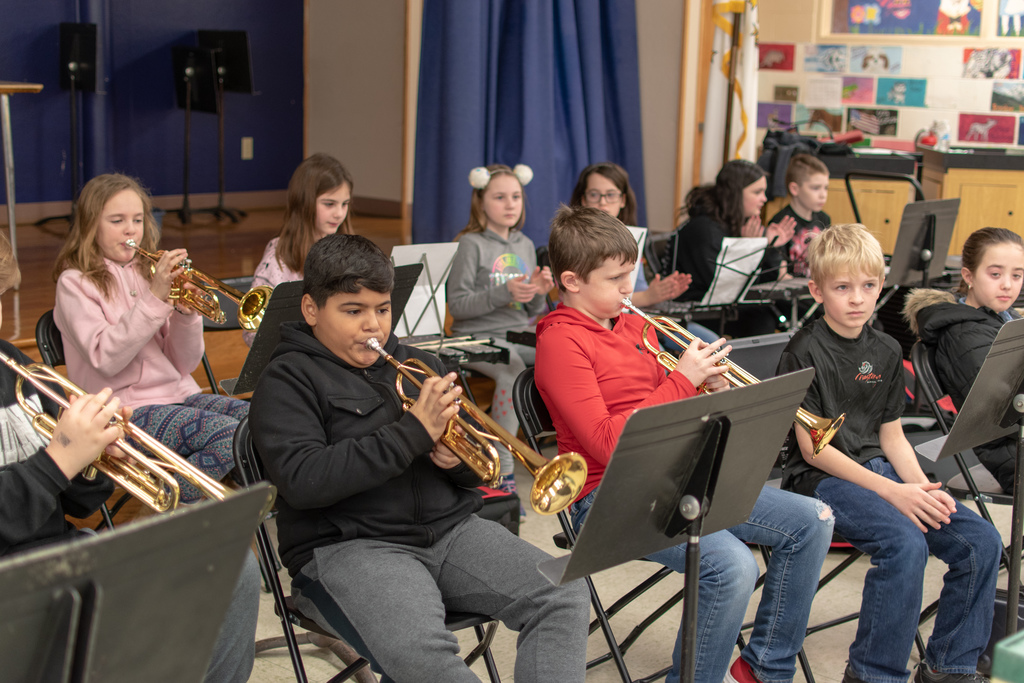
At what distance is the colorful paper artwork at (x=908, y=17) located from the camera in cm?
679

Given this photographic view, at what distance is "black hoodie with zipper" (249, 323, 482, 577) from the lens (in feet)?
5.35

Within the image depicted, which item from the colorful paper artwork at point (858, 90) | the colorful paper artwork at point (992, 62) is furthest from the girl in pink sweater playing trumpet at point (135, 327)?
the colorful paper artwork at point (992, 62)

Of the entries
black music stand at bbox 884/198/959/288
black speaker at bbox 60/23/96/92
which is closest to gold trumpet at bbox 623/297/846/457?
black music stand at bbox 884/198/959/288

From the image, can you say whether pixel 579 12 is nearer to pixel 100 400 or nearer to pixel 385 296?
pixel 385 296

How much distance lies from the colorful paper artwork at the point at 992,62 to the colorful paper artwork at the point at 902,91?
1.03 feet

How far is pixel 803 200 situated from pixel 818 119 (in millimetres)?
3488

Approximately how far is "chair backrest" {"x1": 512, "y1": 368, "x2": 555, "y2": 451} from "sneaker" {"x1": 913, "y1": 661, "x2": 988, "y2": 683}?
0.95m

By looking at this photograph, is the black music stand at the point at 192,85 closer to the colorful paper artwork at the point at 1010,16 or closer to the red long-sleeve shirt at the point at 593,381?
the red long-sleeve shirt at the point at 593,381

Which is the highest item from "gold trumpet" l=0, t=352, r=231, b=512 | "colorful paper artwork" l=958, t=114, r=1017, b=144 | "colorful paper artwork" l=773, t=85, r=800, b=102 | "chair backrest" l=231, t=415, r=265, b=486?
"colorful paper artwork" l=773, t=85, r=800, b=102

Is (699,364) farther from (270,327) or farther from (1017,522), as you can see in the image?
(270,327)

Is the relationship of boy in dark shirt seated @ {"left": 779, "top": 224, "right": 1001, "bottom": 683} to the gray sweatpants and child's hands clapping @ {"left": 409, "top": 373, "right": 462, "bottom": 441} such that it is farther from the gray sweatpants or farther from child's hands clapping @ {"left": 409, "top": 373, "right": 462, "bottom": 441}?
child's hands clapping @ {"left": 409, "top": 373, "right": 462, "bottom": 441}

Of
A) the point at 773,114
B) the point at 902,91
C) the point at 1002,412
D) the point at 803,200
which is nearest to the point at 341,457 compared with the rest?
the point at 1002,412

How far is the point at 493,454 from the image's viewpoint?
1.73 m

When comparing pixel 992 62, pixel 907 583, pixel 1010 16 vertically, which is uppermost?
pixel 1010 16
